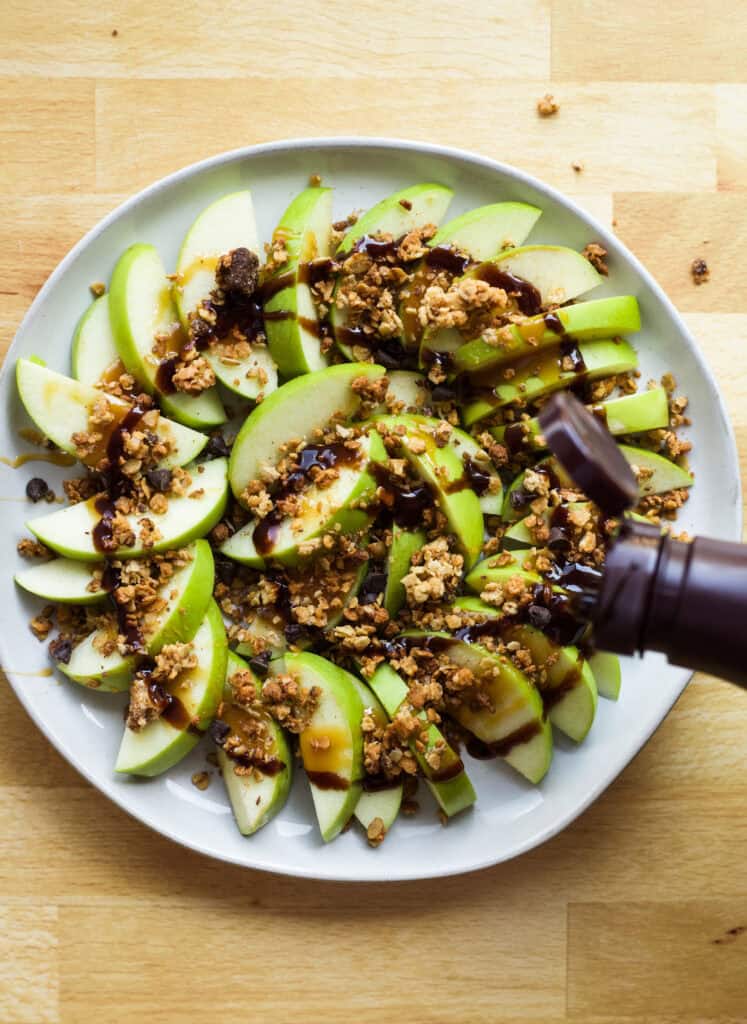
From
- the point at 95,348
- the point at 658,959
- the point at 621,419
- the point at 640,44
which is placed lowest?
the point at 658,959

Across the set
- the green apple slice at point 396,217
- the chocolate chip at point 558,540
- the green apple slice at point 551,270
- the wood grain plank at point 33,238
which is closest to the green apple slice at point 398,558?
the chocolate chip at point 558,540

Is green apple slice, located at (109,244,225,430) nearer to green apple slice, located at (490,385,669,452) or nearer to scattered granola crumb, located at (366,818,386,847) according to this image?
green apple slice, located at (490,385,669,452)

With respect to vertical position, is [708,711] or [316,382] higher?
[316,382]

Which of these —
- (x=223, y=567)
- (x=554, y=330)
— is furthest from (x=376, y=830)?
(x=554, y=330)

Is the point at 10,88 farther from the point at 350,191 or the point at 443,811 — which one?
the point at 443,811

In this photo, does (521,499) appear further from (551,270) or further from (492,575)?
(551,270)

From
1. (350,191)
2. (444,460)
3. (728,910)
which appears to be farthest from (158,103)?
(728,910)

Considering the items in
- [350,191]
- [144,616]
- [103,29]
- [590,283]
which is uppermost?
[103,29]
